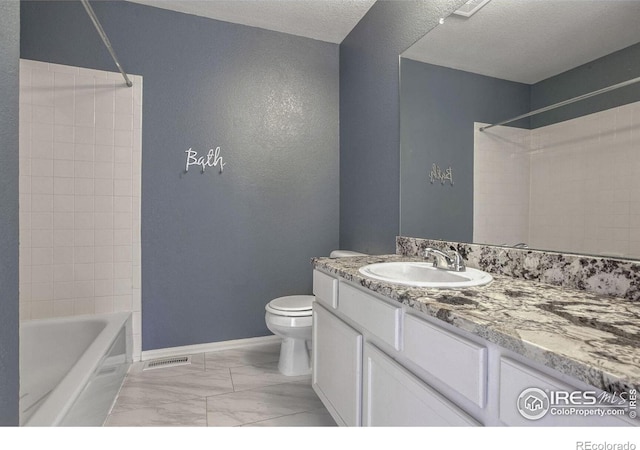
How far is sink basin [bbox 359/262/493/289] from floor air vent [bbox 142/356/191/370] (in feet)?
5.38

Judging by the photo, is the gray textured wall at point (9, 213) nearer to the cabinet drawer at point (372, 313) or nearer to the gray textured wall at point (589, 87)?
the cabinet drawer at point (372, 313)

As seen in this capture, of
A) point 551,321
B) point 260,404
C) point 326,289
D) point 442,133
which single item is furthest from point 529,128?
point 260,404

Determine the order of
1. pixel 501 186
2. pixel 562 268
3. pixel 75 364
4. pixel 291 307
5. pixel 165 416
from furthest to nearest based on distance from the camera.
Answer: pixel 291 307 < pixel 165 416 < pixel 75 364 < pixel 501 186 < pixel 562 268

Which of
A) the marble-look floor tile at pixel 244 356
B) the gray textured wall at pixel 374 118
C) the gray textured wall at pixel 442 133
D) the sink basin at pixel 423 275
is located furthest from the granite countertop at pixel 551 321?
the marble-look floor tile at pixel 244 356

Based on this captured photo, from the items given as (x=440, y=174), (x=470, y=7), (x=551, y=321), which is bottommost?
(x=551, y=321)

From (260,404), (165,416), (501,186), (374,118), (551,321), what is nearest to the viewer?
(551,321)

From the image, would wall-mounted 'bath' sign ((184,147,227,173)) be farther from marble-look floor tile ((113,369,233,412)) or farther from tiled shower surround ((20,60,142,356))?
marble-look floor tile ((113,369,233,412))

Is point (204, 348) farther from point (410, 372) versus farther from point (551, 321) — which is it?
point (551, 321)

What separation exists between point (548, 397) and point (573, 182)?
81 centimetres

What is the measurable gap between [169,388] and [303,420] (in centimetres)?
87

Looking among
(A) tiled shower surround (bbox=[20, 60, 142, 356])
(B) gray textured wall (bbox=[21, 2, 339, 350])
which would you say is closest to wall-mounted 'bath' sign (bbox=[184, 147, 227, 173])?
(B) gray textured wall (bbox=[21, 2, 339, 350])

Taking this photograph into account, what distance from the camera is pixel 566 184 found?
3.57ft

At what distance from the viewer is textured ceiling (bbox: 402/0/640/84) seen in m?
0.98
